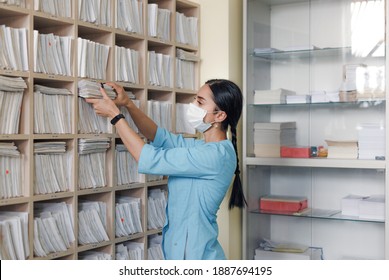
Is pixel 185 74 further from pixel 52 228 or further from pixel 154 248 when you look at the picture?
pixel 52 228

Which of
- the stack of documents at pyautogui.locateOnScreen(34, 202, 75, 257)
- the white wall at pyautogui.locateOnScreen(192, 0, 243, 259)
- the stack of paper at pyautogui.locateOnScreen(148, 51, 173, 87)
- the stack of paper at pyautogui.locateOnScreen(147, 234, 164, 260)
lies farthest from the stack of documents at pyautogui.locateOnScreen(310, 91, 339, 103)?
the stack of documents at pyautogui.locateOnScreen(34, 202, 75, 257)

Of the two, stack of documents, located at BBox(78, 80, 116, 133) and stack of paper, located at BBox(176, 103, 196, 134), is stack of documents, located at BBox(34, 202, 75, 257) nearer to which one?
stack of documents, located at BBox(78, 80, 116, 133)

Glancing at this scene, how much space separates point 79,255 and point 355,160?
1805 mm

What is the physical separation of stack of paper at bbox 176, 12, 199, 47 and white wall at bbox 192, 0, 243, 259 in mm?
58

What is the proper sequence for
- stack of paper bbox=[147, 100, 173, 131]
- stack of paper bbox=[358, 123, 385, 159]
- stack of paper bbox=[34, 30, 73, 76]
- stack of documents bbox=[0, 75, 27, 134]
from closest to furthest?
stack of documents bbox=[0, 75, 27, 134] → stack of paper bbox=[34, 30, 73, 76] → stack of paper bbox=[147, 100, 173, 131] → stack of paper bbox=[358, 123, 385, 159]

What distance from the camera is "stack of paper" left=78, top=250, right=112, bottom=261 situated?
9.75ft

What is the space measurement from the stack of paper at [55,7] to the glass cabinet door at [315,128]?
148 cm

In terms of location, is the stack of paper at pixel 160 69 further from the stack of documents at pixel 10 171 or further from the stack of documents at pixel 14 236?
the stack of documents at pixel 14 236

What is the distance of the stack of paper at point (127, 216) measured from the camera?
3.14m

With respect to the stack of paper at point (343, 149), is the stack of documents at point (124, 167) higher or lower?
lower

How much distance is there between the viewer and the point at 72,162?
2812 mm

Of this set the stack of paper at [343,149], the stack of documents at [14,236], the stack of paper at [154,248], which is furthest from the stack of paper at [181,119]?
the stack of documents at [14,236]
